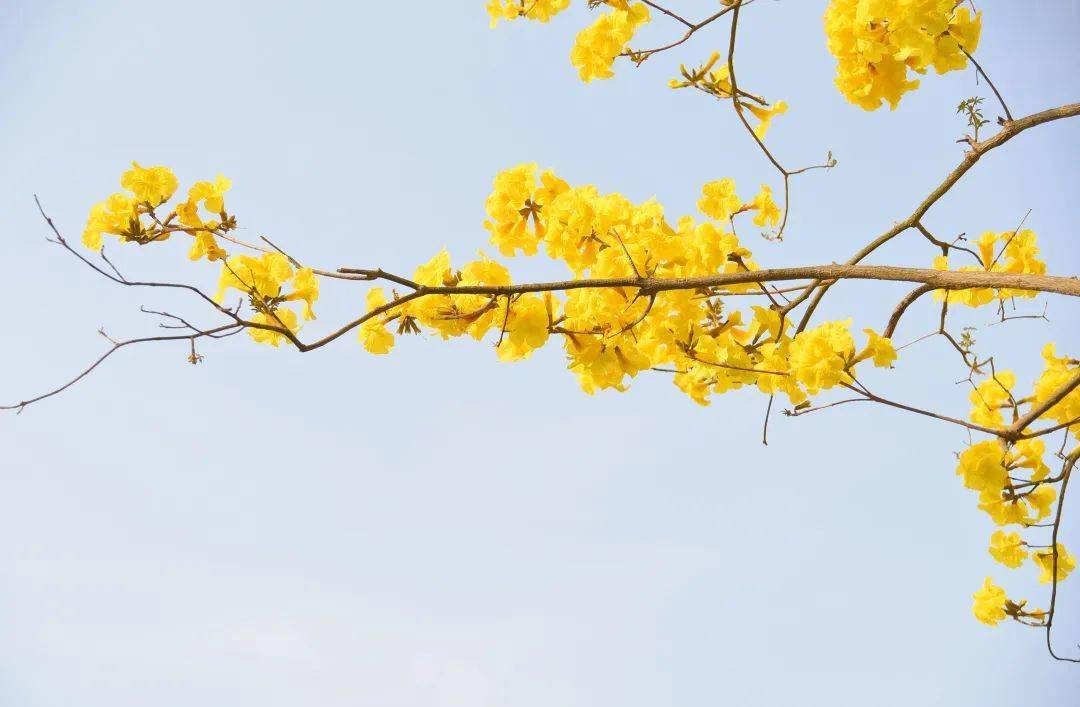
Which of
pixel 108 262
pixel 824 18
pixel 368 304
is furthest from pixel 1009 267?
pixel 108 262

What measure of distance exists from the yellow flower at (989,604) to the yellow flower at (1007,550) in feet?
0.61

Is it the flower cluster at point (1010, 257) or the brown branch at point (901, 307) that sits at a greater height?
the flower cluster at point (1010, 257)

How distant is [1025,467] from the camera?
3.64 meters

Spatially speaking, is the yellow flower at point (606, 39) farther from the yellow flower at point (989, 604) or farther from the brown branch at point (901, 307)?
the yellow flower at point (989, 604)

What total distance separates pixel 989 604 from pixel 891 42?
292cm

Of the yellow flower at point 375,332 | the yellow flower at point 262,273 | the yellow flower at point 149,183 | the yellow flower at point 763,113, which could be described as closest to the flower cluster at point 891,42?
the yellow flower at point 763,113

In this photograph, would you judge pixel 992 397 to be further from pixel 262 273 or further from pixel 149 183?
pixel 149 183

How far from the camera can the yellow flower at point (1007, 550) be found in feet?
13.3

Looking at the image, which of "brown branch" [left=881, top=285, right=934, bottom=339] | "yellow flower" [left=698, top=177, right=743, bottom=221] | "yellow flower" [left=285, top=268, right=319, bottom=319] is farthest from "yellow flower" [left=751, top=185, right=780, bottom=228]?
"yellow flower" [left=285, top=268, right=319, bottom=319]

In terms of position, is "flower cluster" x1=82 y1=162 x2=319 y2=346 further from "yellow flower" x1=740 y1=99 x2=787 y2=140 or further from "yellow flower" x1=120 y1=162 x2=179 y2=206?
"yellow flower" x1=740 y1=99 x2=787 y2=140

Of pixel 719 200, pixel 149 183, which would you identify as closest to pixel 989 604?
pixel 719 200

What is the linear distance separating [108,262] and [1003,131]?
3151mm

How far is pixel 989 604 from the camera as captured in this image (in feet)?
13.6

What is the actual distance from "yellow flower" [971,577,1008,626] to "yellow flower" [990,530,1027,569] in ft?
0.61
